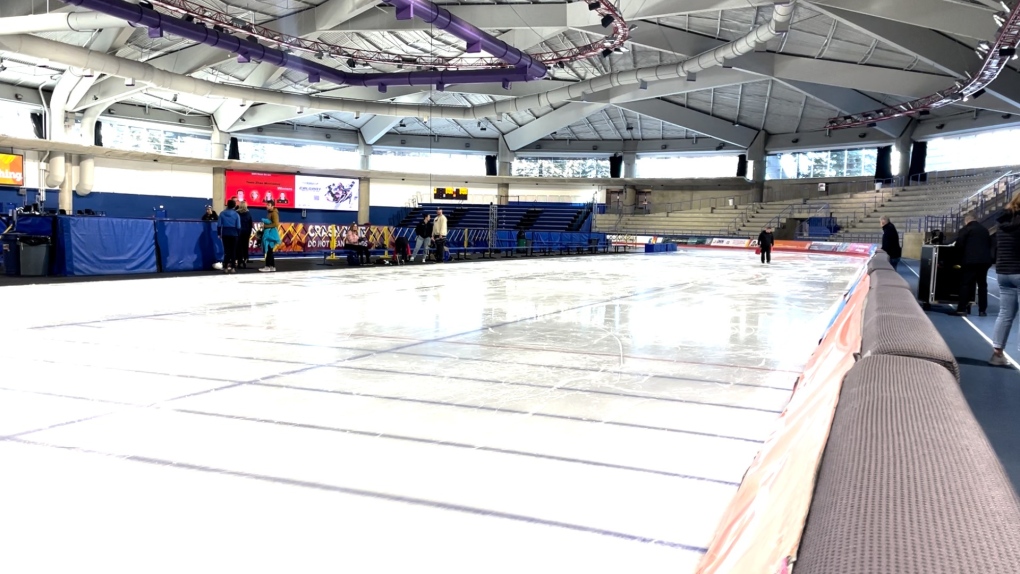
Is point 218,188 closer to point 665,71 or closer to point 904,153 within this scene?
point 665,71

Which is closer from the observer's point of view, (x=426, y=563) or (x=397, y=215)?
(x=426, y=563)

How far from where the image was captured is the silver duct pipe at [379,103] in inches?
806

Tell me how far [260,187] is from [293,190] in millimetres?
1626

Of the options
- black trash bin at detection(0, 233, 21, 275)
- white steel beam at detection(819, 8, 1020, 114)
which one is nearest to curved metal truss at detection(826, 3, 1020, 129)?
white steel beam at detection(819, 8, 1020, 114)

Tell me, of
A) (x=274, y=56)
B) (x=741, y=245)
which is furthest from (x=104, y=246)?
(x=741, y=245)

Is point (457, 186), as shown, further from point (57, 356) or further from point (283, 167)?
point (57, 356)

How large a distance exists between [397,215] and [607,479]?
38692 millimetres

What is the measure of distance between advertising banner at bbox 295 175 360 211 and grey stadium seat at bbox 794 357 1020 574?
36326 mm

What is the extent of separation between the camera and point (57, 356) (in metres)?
4.73

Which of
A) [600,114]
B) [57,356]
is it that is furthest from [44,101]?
[57,356]

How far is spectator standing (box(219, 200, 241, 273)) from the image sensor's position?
13.1 metres

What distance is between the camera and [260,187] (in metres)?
34.5

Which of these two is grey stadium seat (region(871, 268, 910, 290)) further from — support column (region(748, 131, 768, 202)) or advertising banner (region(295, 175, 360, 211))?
support column (region(748, 131, 768, 202))

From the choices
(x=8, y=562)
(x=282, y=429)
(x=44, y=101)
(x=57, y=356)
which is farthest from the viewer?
(x=44, y=101)
